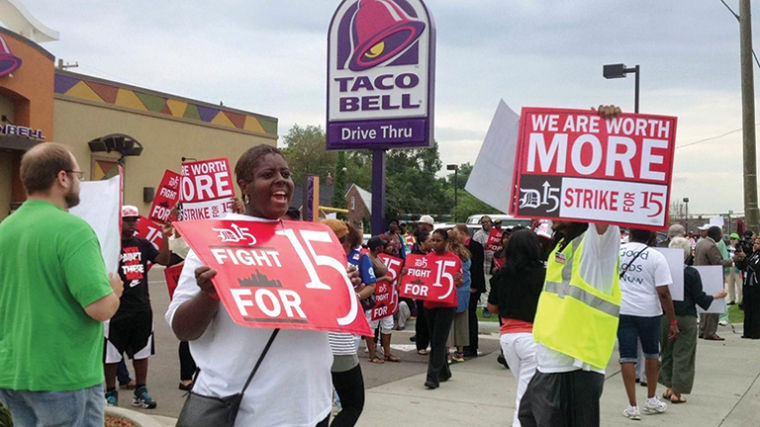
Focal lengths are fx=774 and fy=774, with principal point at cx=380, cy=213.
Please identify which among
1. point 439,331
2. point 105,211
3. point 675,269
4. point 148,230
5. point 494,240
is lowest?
point 439,331

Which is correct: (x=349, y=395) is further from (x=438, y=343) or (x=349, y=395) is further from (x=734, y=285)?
(x=734, y=285)

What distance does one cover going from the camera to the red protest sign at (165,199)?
8453 mm

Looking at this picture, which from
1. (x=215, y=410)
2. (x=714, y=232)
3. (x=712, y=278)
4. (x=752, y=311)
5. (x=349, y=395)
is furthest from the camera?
(x=714, y=232)

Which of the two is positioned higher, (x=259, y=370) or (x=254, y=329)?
(x=254, y=329)

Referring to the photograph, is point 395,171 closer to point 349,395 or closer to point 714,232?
point 714,232

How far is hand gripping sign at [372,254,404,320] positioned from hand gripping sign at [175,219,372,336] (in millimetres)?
6908

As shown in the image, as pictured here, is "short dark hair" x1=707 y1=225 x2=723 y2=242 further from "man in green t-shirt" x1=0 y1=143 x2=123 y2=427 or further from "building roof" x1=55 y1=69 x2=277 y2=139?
"building roof" x1=55 y1=69 x2=277 y2=139

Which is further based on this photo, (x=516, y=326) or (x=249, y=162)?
(x=516, y=326)

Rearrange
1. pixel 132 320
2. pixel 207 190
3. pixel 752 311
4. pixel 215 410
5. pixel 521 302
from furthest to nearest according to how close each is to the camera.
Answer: pixel 752 311
pixel 207 190
pixel 132 320
pixel 521 302
pixel 215 410

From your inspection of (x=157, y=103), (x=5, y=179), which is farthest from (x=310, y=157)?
(x=5, y=179)

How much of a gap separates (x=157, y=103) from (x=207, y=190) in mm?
24824

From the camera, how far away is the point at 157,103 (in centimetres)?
3139

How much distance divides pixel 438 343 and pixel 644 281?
2.45 metres

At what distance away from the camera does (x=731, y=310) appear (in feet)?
61.4
